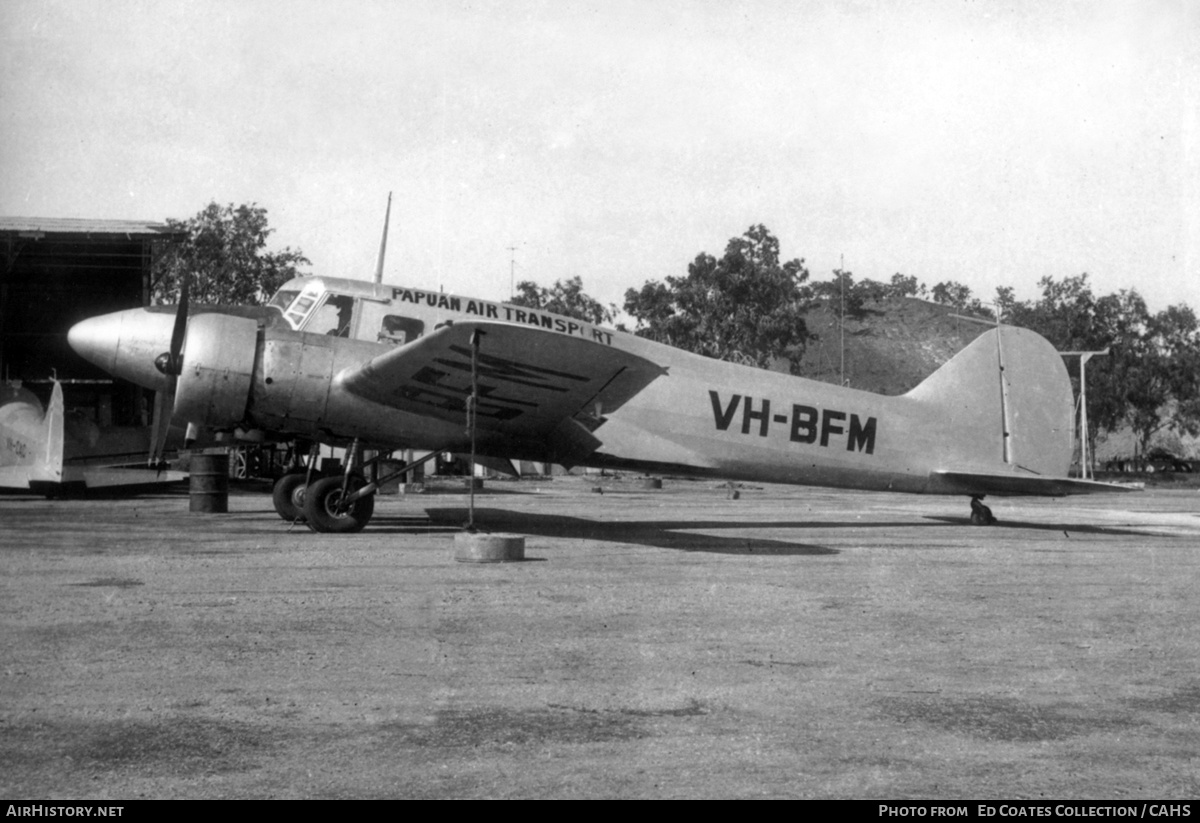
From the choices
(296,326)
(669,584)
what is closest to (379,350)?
(296,326)

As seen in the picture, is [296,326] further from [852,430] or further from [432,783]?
[432,783]

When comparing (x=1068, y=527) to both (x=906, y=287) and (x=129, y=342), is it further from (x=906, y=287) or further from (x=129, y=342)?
(x=906, y=287)

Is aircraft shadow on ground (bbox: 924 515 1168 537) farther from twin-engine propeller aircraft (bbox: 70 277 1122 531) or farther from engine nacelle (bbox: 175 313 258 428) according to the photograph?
engine nacelle (bbox: 175 313 258 428)

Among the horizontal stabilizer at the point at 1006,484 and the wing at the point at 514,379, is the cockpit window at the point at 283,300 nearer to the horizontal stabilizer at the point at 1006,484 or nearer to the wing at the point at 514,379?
the wing at the point at 514,379

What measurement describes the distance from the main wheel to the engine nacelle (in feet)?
4.27

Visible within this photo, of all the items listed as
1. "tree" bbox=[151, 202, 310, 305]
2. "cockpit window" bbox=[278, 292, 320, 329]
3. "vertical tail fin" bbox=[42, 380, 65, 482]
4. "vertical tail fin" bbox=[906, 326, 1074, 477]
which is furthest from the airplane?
"tree" bbox=[151, 202, 310, 305]

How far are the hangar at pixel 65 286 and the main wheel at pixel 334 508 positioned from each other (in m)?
21.1

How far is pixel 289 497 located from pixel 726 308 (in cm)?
3864

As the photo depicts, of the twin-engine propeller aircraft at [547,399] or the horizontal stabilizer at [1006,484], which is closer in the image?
the twin-engine propeller aircraft at [547,399]

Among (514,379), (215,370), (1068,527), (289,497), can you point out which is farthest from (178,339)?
(1068,527)

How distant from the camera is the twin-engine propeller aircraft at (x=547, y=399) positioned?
11.9m

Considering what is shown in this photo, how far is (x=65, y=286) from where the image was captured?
34250 mm

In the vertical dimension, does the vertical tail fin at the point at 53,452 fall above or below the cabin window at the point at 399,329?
below

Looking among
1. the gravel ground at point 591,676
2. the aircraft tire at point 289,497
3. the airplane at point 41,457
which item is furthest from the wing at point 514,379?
the airplane at point 41,457
